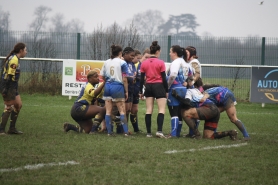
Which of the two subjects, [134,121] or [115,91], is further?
[134,121]

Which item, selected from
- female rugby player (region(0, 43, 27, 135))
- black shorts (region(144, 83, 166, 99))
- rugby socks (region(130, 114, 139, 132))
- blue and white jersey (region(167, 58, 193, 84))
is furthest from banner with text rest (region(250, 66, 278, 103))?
female rugby player (region(0, 43, 27, 135))

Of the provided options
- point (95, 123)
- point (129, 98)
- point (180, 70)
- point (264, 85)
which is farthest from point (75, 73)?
point (180, 70)

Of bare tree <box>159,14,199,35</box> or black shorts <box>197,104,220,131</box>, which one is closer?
black shorts <box>197,104,220,131</box>

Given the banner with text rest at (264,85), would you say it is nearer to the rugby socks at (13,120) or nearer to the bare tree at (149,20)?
the rugby socks at (13,120)

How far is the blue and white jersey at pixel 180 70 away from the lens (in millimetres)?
10961

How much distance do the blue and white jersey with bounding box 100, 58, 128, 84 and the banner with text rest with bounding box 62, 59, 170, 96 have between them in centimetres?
1002

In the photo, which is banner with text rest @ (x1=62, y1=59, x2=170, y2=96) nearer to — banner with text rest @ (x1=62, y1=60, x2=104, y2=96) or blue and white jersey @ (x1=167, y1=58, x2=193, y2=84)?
banner with text rest @ (x1=62, y1=60, x2=104, y2=96)

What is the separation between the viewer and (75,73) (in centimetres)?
2133

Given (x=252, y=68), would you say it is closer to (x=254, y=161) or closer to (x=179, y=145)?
(x=179, y=145)

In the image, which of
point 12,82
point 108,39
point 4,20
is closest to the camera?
point 12,82

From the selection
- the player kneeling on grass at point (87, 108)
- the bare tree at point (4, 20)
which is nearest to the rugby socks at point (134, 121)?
the player kneeling on grass at point (87, 108)

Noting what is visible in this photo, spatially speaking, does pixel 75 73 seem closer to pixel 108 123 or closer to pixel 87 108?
pixel 87 108

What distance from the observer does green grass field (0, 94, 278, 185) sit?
22.4ft

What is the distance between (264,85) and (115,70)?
1071 centimetres
